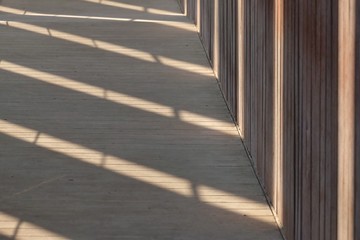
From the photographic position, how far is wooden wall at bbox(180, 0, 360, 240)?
7.61 m

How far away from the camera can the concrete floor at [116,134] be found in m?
11.6

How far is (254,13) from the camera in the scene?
1273 cm

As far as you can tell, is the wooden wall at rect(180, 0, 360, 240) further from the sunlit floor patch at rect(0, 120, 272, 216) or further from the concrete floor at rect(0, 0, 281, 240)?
the concrete floor at rect(0, 0, 281, 240)

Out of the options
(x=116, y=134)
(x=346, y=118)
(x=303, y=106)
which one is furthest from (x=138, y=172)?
(x=346, y=118)

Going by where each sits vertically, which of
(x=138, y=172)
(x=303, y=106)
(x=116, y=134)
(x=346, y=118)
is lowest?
(x=116, y=134)

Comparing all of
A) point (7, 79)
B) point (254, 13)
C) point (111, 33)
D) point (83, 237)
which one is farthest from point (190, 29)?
point (83, 237)

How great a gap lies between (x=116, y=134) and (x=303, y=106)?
18.4ft

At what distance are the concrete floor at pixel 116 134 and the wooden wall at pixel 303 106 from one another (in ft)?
1.91

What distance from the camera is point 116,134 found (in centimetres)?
1472

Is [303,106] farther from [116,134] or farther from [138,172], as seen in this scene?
[116,134]

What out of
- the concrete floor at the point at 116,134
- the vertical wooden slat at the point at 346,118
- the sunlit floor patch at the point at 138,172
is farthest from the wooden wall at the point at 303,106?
the concrete floor at the point at 116,134

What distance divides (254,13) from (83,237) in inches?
133

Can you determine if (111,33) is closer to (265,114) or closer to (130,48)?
(130,48)

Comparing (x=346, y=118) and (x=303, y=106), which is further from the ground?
(x=346, y=118)
